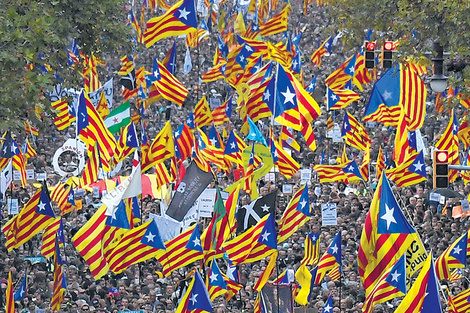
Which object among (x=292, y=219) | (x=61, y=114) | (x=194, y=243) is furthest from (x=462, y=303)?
(x=61, y=114)

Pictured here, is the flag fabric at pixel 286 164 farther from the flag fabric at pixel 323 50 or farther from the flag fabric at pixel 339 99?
the flag fabric at pixel 323 50

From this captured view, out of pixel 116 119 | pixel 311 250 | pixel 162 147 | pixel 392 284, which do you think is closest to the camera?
pixel 392 284

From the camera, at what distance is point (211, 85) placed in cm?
4534

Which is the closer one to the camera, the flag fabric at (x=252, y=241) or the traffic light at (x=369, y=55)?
the flag fabric at (x=252, y=241)

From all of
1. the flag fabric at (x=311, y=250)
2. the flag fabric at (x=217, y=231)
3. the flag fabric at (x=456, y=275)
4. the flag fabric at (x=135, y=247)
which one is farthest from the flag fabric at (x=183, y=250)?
the flag fabric at (x=456, y=275)

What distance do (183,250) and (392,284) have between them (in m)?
4.44

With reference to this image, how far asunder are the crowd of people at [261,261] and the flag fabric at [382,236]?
9.71 ft

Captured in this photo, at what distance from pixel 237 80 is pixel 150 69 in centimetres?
1232

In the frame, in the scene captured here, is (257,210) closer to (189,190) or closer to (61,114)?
(189,190)

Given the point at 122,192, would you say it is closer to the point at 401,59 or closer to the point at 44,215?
the point at 44,215

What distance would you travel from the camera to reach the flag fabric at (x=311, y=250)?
79.5ft

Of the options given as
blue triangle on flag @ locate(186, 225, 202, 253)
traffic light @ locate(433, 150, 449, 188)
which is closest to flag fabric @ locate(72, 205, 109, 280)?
blue triangle on flag @ locate(186, 225, 202, 253)

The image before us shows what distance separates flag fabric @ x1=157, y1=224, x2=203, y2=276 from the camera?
2080 centimetres

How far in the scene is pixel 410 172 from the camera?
2636 centimetres
